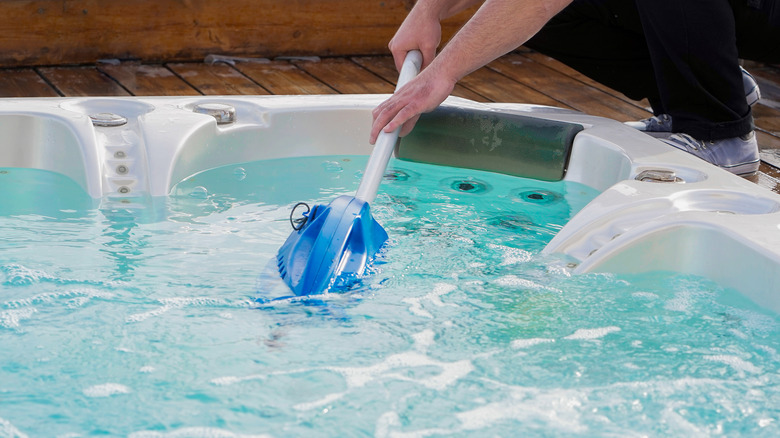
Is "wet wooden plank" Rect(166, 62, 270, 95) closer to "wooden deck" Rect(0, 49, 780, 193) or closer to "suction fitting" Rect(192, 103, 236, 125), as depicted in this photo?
"wooden deck" Rect(0, 49, 780, 193)

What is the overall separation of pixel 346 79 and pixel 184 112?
1.26 m

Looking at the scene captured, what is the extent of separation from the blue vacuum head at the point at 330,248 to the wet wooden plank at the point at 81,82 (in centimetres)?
150

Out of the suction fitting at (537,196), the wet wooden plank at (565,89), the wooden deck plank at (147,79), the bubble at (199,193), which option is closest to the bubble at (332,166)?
the bubble at (199,193)

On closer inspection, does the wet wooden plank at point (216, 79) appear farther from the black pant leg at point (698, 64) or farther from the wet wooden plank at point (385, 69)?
the black pant leg at point (698, 64)

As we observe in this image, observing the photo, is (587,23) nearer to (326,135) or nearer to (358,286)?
(326,135)

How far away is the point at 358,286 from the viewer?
56.5 inches

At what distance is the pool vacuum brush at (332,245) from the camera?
1423 millimetres

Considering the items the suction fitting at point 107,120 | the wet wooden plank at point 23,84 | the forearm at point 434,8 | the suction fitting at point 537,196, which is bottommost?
the suction fitting at point 537,196

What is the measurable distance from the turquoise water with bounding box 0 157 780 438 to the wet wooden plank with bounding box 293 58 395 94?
1.32 m

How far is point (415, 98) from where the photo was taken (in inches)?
65.6

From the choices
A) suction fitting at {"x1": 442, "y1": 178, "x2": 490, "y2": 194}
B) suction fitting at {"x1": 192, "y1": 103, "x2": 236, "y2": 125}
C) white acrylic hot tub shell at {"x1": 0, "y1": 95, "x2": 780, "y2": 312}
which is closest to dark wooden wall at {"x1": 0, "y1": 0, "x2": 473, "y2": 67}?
white acrylic hot tub shell at {"x1": 0, "y1": 95, "x2": 780, "y2": 312}

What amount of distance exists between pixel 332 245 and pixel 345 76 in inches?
70.6

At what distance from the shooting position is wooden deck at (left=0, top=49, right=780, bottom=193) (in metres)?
2.86

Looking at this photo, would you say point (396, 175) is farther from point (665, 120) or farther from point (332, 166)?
point (665, 120)
